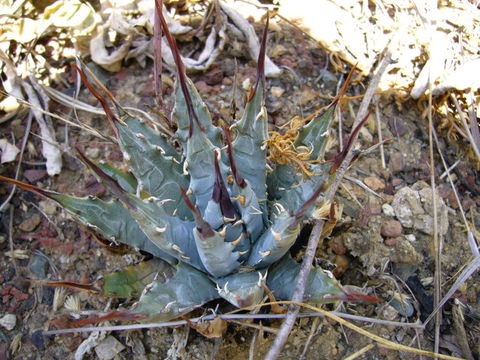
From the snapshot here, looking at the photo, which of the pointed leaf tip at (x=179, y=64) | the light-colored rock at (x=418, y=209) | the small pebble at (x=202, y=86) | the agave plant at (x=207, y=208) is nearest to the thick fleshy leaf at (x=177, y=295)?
the agave plant at (x=207, y=208)

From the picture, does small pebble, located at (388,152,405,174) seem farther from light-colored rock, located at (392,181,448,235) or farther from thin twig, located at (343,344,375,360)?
thin twig, located at (343,344,375,360)

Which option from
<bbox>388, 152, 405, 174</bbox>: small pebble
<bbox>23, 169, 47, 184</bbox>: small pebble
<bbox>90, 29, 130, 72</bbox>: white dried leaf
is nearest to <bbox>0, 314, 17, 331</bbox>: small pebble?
<bbox>23, 169, 47, 184</bbox>: small pebble

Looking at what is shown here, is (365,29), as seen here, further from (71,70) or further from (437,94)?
(71,70)

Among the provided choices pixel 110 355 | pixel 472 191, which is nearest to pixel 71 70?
pixel 110 355

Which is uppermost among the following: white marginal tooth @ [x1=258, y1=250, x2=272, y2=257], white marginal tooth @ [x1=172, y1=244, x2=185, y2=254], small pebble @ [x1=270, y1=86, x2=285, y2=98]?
white marginal tooth @ [x1=258, y1=250, x2=272, y2=257]

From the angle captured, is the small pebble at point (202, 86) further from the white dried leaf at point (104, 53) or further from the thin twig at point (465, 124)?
the thin twig at point (465, 124)
